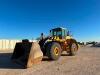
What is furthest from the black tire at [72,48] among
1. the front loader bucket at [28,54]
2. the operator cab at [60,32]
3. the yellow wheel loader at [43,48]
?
the front loader bucket at [28,54]

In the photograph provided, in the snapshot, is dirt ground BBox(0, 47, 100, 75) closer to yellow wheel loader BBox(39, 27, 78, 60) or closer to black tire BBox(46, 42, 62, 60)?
black tire BBox(46, 42, 62, 60)

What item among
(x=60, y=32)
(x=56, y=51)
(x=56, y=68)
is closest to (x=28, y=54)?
(x=56, y=68)

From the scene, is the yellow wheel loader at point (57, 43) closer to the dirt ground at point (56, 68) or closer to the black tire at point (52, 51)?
the black tire at point (52, 51)

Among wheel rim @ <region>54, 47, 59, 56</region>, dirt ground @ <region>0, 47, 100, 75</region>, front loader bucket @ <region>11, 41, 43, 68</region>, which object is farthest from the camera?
wheel rim @ <region>54, 47, 59, 56</region>

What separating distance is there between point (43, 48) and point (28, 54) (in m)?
3.00

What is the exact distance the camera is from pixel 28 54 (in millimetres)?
9461

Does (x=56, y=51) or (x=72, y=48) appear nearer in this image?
(x=56, y=51)

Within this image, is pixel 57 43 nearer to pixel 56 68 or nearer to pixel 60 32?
pixel 60 32

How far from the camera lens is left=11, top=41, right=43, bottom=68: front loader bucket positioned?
9.36 metres

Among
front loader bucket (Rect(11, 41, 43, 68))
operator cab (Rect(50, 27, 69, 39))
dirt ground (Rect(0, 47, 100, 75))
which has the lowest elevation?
dirt ground (Rect(0, 47, 100, 75))

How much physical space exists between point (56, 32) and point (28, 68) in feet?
21.3

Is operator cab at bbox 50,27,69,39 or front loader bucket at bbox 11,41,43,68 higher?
operator cab at bbox 50,27,69,39

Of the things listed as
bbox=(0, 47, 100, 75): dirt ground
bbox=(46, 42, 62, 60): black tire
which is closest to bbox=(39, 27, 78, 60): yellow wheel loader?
bbox=(46, 42, 62, 60): black tire

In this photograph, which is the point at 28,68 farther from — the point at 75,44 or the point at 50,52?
the point at 75,44
